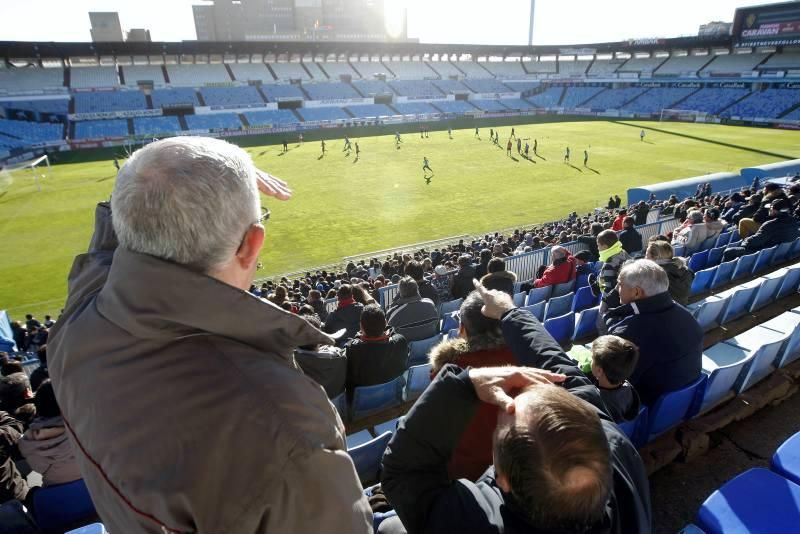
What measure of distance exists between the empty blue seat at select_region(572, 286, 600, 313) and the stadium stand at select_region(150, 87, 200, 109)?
5629 cm

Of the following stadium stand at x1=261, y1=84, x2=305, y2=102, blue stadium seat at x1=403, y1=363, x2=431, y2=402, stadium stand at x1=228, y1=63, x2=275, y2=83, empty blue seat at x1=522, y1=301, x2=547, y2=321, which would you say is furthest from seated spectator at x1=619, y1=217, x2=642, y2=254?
stadium stand at x1=228, y1=63, x2=275, y2=83

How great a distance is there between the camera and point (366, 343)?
197 inches

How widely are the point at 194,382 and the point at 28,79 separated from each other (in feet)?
218

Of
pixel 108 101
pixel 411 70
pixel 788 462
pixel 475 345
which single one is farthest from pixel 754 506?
pixel 411 70

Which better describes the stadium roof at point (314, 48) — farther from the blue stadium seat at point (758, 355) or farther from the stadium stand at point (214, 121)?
the blue stadium seat at point (758, 355)

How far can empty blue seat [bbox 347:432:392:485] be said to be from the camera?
3.49 metres

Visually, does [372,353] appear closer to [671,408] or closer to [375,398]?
[375,398]

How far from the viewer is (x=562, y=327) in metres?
6.13

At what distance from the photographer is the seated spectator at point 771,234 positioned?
855cm

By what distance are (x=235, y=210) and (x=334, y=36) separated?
15461cm

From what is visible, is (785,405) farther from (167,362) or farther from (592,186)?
(592,186)

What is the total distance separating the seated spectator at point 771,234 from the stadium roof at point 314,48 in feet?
196

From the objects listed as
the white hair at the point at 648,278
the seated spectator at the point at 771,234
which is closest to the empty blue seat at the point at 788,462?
the white hair at the point at 648,278

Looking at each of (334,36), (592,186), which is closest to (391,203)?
(592,186)
